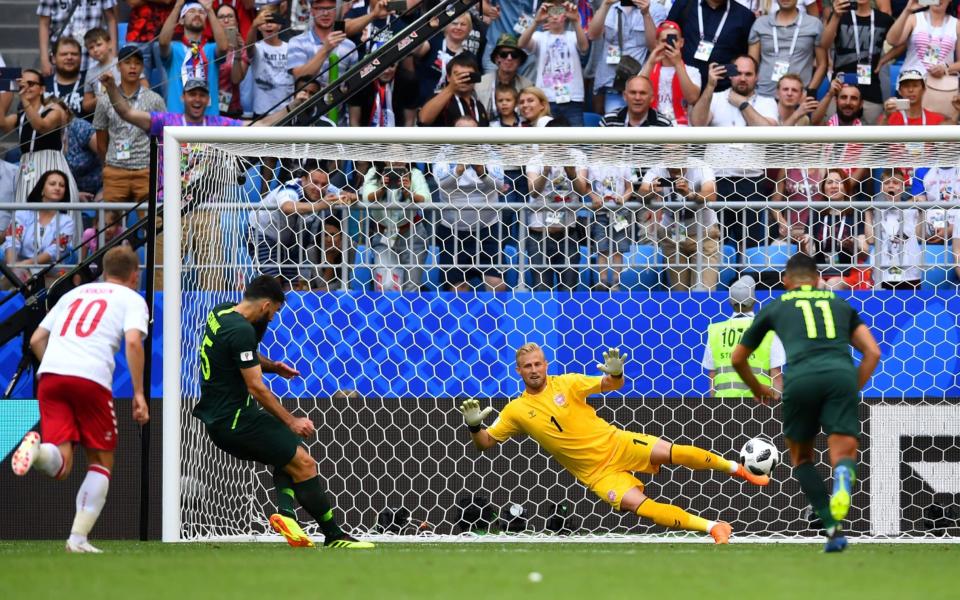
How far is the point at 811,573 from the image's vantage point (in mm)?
6316

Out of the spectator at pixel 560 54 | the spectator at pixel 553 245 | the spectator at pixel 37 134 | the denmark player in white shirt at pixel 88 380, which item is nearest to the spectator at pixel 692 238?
the spectator at pixel 553 245

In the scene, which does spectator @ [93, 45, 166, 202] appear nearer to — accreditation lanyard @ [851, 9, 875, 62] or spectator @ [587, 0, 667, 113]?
spectator @ [587, 0, 667, 113]

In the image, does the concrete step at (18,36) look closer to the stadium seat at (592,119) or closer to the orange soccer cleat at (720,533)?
the stadium seat at (592,119)

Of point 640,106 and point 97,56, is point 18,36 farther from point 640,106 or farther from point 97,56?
point 640,106

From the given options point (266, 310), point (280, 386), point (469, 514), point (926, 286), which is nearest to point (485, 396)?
point (469, 514)

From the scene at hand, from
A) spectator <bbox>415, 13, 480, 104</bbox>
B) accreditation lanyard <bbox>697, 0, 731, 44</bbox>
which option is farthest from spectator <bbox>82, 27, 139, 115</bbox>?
accreditation lanyard <bbox>697, 0, 731, 44</bbox>

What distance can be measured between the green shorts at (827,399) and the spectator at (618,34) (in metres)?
6.03

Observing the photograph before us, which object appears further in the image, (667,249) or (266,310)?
(667,249)

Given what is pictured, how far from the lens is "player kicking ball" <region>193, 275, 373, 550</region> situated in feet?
28.5

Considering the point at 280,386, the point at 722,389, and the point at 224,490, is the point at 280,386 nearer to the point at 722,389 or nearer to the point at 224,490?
the point at 224,490

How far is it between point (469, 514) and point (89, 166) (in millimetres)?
5084

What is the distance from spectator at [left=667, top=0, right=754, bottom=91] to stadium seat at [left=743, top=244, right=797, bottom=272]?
2.74m

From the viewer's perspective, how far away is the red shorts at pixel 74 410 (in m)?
7.99

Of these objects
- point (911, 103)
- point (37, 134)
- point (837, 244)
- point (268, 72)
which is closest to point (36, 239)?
point (37, 134)
